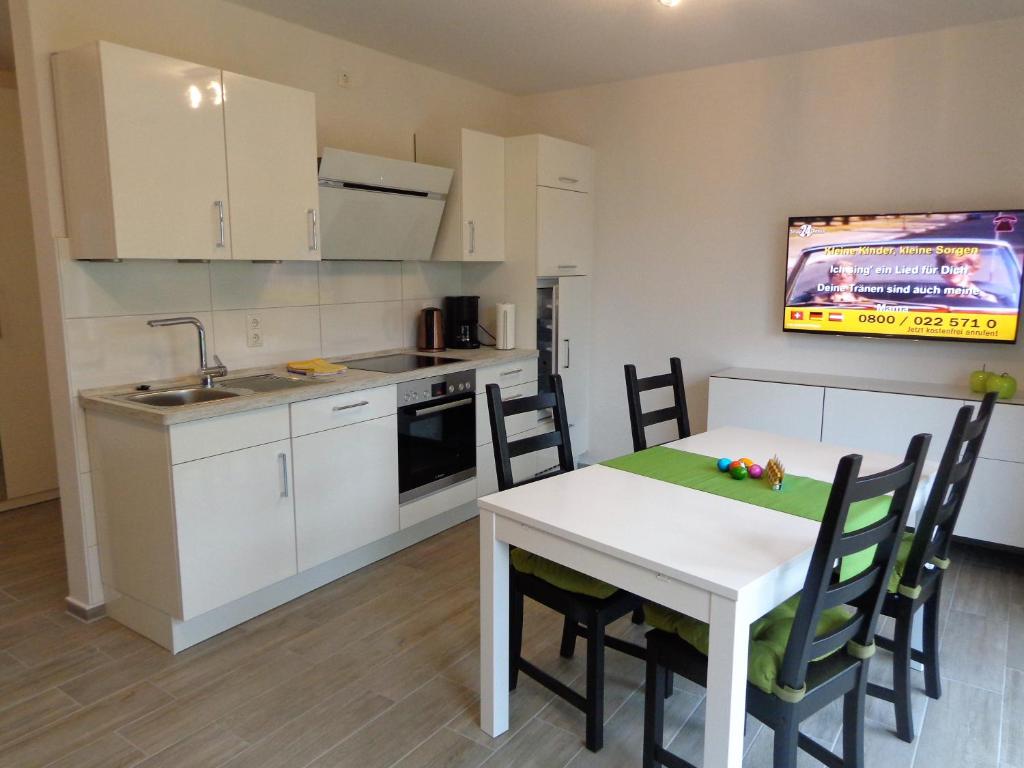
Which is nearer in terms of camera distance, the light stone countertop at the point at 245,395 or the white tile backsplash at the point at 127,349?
the light stone countertop at the point at 245,395

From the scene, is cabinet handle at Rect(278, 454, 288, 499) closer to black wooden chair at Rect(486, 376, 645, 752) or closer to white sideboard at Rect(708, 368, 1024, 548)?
black wooden chair at Rect(486, 376, 645, 752)

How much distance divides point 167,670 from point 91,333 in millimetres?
1269

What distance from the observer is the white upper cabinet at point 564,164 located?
4.07m

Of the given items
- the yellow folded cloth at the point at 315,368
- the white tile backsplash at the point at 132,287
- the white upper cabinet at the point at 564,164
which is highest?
the white upper cabinet at the point at 564,164

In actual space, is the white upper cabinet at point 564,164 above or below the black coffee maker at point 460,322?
above

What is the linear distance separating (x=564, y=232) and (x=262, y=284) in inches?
71.2

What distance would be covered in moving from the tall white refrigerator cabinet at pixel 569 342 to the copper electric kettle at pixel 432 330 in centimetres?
58

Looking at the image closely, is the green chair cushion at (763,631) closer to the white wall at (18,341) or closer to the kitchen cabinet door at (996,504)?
the kitchen cabinet door at (996,504)

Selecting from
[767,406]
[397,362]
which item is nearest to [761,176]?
[767,406]

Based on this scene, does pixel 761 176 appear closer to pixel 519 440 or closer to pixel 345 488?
pixel 519 440

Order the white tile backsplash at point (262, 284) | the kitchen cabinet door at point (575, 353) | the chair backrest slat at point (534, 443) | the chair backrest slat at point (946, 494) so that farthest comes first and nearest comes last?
the kitchen cabinet door at point (575, 353) → the white tile backsplash at point (262, 284) → the chair backrest slat at point (534, 443) → the chair backrest slat at point (946, 494)

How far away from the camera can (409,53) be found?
3814 millimetres

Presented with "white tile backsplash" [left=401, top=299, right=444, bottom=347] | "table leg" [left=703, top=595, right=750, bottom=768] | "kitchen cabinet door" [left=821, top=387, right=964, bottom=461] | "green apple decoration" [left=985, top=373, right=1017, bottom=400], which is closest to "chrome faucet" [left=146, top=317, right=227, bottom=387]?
"white tile backsplash" [left=401, top=299, right=444, bottom=347]

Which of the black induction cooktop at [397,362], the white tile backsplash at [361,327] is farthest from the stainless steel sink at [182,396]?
the white tile backsplash at [361,327]
